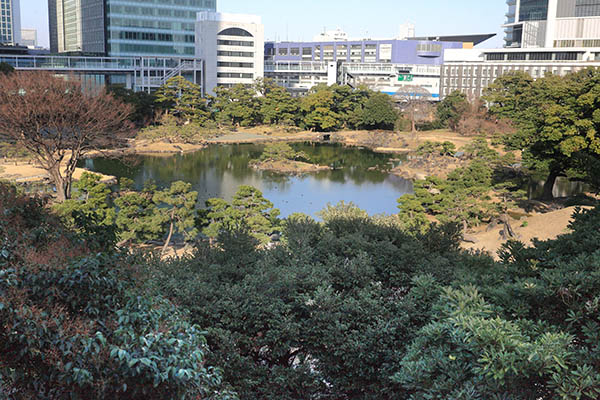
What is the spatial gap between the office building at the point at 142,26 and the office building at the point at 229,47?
4.32 ft

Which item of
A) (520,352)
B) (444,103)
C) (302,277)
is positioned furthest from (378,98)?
(520,352)

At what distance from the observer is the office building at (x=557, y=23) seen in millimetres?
36500

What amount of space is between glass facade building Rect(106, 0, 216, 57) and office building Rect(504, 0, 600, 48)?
22.6 meters

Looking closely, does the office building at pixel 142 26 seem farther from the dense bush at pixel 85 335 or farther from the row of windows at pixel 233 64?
the dense bush at pixel 85 335

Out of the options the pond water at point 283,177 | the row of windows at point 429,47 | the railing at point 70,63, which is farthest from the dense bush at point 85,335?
the row of windows at point 429,47

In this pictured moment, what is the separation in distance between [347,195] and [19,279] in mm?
16806

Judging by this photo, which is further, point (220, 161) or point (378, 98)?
point (378, 98)

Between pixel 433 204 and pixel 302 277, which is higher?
pixel 302 277

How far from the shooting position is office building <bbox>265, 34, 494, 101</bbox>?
164 feet

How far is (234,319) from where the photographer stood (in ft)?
16.3

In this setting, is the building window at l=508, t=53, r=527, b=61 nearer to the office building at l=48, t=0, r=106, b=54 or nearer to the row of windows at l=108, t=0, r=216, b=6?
the row of windows at l=108, t=0, r=216, b=6

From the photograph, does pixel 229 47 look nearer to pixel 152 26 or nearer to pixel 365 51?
pixel 152 26

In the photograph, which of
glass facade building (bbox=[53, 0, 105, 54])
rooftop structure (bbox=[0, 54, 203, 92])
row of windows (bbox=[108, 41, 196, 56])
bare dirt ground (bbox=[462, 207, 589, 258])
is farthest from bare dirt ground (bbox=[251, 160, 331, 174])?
glass facade building (bbox=[53, 0, 105, 54])

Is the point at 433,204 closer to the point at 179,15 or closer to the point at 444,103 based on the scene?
the point at 444,103
